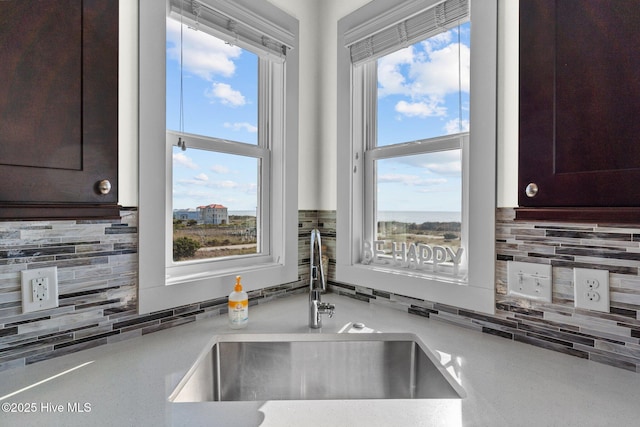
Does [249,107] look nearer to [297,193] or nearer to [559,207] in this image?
[297,193]

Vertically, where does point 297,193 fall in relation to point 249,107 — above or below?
below

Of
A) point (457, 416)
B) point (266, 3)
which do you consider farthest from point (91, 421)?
point (266, 3)

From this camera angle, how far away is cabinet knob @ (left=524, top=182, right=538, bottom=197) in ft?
2.58

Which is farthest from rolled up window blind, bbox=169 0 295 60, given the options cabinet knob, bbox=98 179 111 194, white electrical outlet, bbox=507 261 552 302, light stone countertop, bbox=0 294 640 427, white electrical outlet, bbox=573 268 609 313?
white electrical outlet, bbox=573 268 609 313

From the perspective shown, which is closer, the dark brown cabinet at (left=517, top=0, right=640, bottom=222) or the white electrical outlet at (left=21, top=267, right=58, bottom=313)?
the dark brown cabinet at (left=517, top=0, right=640, bottom=222)

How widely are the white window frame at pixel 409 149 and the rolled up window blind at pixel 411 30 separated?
0.10ft

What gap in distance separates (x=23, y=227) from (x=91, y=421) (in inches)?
24.5

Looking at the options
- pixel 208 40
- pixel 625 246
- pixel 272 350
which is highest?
pixel 208 40

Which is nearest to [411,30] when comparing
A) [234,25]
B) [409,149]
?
[409,149]

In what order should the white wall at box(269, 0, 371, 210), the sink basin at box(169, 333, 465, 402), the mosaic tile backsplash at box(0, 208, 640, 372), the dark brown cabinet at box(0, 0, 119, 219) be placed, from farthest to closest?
the white wall at box(269, 0, 371, 210) < the sink basin at box(169, 333, 465, 402) < the mosaic tile backsplash at box(0, 208, 640, 372) < the dark brown cabinet at box(0, 0, 119, 219)

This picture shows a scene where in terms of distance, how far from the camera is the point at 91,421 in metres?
0.70

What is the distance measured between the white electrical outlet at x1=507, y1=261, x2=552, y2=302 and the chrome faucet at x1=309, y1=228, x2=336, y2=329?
671 mm

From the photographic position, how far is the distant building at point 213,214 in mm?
1493

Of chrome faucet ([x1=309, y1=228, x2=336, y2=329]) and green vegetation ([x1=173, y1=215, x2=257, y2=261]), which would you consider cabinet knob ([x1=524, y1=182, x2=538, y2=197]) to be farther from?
green vegetation ([x1=173, y1=215, x2=257, y2=261])
